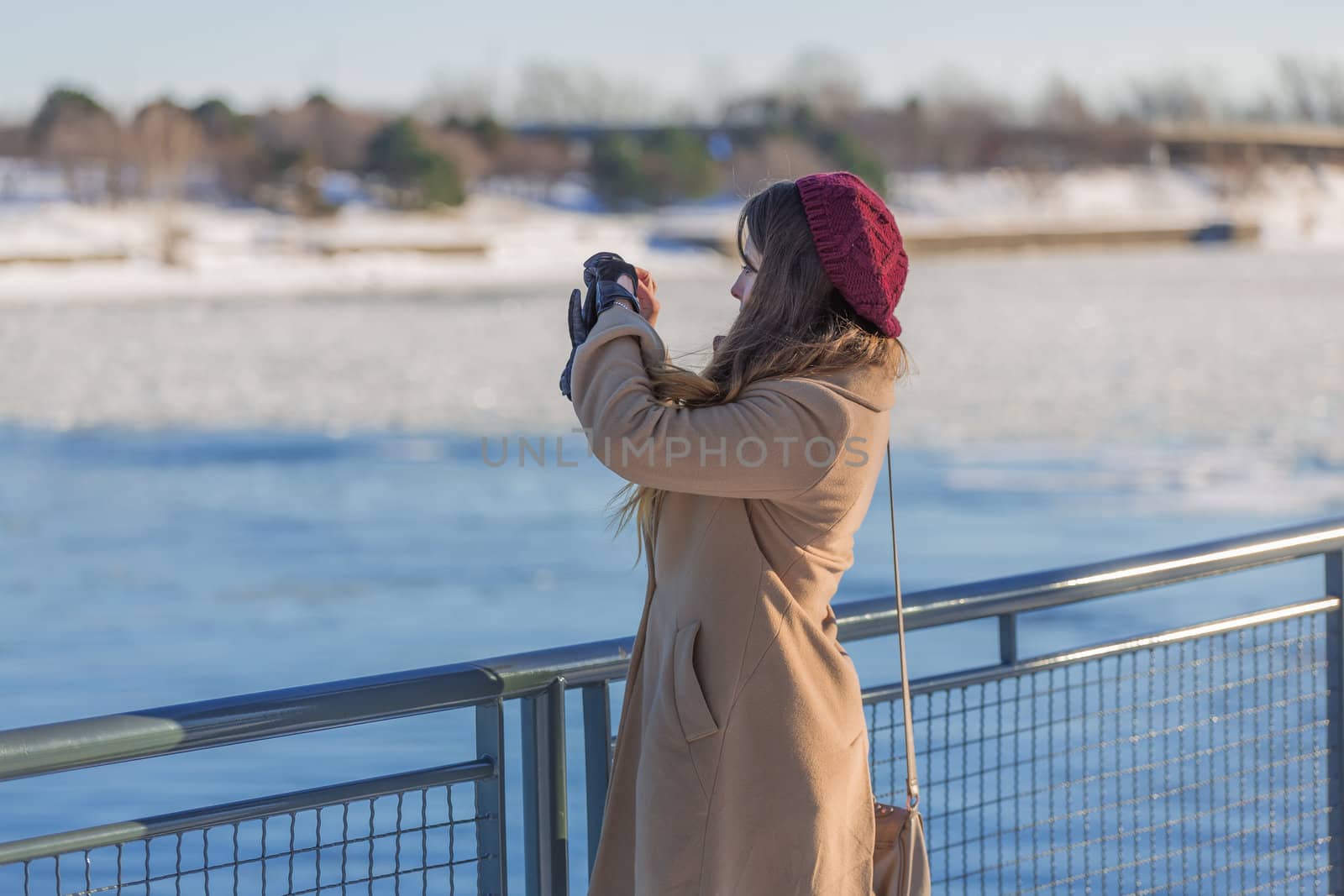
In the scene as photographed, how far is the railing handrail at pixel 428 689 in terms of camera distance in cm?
173

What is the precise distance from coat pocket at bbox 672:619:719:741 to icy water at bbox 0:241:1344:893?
0.39 m

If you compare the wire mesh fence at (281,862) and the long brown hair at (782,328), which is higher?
the long brown hair at (782,328)

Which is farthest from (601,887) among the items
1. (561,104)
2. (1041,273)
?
(561,104)

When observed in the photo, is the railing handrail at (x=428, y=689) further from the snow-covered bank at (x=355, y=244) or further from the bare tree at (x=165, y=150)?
the bare tree at (x=165, y=150)

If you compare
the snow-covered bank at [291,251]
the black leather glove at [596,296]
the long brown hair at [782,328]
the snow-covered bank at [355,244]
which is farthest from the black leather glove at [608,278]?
the snow-covered bank at [291,251]

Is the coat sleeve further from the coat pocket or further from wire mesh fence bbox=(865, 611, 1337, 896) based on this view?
wire mesh fence bbox=(865, 611, 1337, 896)

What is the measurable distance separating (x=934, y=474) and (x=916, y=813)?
9.57 metres

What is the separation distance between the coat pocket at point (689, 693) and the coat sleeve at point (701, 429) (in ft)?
0.59

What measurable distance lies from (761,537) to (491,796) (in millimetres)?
538

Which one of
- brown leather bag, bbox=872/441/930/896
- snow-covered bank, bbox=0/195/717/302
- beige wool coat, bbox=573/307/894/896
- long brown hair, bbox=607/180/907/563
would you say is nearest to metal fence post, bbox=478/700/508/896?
beige wool coat, bbox=573/307/894/896

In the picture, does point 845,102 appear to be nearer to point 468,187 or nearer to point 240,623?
point 468,187

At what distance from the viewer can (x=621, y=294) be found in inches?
77.7

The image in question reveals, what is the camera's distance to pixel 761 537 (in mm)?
1936

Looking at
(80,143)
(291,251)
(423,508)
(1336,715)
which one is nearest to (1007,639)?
(1336,715)
